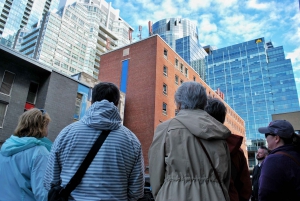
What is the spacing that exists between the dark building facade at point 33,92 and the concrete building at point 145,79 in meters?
8.72

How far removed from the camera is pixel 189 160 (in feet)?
5.93

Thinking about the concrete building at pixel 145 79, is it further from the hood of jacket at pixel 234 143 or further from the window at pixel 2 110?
the hood of jacket at pixel 234 143

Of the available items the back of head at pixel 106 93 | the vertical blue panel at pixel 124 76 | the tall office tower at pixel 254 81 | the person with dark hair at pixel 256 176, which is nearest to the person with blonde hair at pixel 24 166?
the back of head at pixel 106 93

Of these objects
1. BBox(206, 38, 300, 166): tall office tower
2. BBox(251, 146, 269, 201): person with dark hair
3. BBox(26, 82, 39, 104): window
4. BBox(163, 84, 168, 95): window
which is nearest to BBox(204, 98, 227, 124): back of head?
BBox(251, 146, 269, 201): person with dark hair

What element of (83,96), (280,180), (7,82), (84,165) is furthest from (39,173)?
(83,96)

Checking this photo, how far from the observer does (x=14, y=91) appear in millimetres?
16828

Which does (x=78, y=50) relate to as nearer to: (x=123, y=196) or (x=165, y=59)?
(x=165, y=59)

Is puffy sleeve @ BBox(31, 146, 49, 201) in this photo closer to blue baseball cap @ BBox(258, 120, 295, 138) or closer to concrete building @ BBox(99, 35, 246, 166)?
blue baseball cap @ BBox(258, 120, 295, 138)

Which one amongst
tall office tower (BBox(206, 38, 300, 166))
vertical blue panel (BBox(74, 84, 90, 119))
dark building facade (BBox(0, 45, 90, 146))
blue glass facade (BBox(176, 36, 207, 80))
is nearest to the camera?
dark building facade (BBox(0, 45, 90, 146))

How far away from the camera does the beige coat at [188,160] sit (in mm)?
1723

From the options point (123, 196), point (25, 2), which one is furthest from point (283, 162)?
point (25, 2)

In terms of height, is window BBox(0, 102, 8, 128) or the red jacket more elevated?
window BBox(0, 102, 8, 128)

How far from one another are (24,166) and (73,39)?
299 ft

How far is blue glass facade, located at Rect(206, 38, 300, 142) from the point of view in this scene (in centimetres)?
8644
